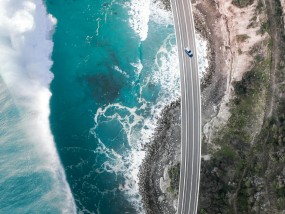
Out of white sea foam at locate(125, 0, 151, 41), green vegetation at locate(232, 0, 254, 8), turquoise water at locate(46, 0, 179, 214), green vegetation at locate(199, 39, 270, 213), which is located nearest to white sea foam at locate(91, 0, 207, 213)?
white sea foam at locate(125, 0, 151, 41)

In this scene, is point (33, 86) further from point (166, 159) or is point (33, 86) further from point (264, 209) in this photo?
point (264, 209)

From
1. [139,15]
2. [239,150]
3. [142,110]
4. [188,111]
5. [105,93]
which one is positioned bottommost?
[239,150]

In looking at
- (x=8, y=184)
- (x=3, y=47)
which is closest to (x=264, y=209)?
(x=8, y=184)

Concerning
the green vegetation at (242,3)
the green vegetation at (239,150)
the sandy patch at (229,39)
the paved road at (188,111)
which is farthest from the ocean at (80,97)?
the green vegetation at (239,150)

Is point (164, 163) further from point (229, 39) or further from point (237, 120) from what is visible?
point (229, 39)

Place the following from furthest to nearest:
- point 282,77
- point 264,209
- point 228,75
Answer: point 228,75, point 282,77, point 264,209

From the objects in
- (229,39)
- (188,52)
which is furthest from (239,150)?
(229,39)

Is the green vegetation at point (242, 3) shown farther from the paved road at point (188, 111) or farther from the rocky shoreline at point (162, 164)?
the rocky shoreline at point (162, 164)
